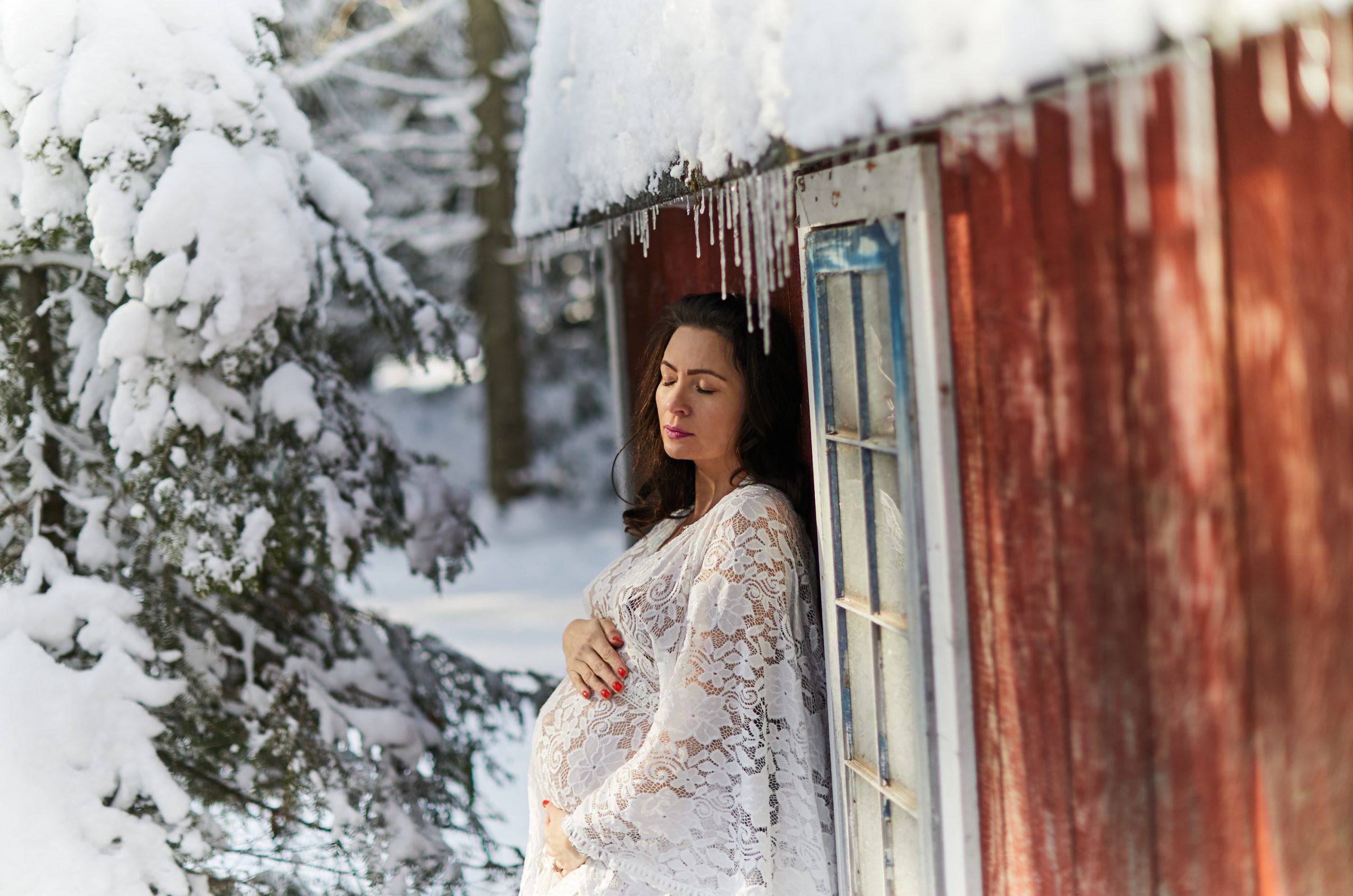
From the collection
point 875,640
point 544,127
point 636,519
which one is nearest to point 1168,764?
point 875,640

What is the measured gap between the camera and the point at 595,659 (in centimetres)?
301

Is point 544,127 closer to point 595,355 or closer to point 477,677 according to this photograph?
point 477,677

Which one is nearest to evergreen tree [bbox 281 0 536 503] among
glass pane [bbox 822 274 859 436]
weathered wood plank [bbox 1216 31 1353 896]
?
glass pane [bbox 822 274 859 436]

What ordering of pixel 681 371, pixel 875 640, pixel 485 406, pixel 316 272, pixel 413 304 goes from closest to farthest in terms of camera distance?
pixel 875 640, pixel 681 371, pixel 316 272, pixel 413 304, pixel 485 406

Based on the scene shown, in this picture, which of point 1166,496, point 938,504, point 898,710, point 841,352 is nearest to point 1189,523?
point 1166,496

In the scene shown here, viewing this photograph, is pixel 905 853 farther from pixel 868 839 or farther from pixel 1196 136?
pixel 1196 136

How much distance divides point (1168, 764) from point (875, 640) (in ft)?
2.89

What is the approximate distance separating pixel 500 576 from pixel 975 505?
947 centimetres

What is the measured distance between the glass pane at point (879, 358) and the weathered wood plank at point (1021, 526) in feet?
0.88

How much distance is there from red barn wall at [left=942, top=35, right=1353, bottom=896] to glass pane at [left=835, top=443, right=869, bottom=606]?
18.6 inches

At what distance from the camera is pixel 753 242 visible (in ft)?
12.7

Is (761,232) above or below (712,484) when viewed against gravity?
above

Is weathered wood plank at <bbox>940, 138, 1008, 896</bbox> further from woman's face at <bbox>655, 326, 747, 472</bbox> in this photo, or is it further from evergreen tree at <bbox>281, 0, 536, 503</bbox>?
evergreen tree at <bbox>281, 0, 536, 503</bbox>

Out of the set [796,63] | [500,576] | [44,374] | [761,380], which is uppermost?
[796,63]
